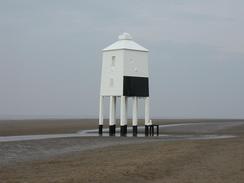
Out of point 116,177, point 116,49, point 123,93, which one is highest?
point 116,49

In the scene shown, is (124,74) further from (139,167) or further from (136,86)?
(139,167)

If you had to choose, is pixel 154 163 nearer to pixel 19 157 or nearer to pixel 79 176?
pixel 79 176

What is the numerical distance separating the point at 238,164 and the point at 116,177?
506 centimetres

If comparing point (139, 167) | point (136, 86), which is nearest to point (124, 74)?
point (136, 86)

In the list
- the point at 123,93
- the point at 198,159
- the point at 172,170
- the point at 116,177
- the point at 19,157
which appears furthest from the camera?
the point at 123,93

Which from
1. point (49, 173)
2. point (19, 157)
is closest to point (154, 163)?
point (49, 173)

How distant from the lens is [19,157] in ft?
77.8

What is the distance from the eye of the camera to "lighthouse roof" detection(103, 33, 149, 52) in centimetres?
4126

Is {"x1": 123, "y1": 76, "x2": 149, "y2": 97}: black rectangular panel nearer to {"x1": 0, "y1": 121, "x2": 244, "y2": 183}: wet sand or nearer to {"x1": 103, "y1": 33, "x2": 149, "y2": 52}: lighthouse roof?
{"x1": 103, "y1": 33, "x2": 149, "y2": 52}: lighthouse roof

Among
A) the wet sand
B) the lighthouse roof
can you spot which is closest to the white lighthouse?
the lighthouse roof

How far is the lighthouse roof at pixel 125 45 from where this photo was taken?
41.3m

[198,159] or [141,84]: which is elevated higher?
[141,84]

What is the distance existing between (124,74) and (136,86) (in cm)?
163

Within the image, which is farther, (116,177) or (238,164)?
(238,164)
